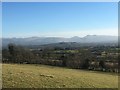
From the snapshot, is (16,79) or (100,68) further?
(100,68)

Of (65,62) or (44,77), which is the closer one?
(44,77)

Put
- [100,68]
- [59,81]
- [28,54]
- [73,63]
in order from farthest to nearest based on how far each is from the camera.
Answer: [28,54]
[73,63]
[100,68]
[59,81]

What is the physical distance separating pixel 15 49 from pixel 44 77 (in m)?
58.6

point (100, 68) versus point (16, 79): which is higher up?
point (16, 79)

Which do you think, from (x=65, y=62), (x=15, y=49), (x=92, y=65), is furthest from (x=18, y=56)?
(x=92, y=65)

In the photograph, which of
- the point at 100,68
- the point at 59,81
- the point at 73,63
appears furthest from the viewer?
the point at 73,63

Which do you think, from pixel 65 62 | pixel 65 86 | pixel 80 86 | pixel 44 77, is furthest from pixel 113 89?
pixel 65 62

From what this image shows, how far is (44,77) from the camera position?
21844mm

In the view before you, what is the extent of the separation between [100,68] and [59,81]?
5065 centimetres

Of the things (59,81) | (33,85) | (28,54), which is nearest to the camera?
(33,85)

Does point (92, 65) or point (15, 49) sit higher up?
point (15, 49)

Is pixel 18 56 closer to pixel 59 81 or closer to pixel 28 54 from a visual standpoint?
pixel 28 54

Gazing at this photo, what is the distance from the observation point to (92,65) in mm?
71562

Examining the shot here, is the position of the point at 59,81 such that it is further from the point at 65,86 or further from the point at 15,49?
the point at 15,49
